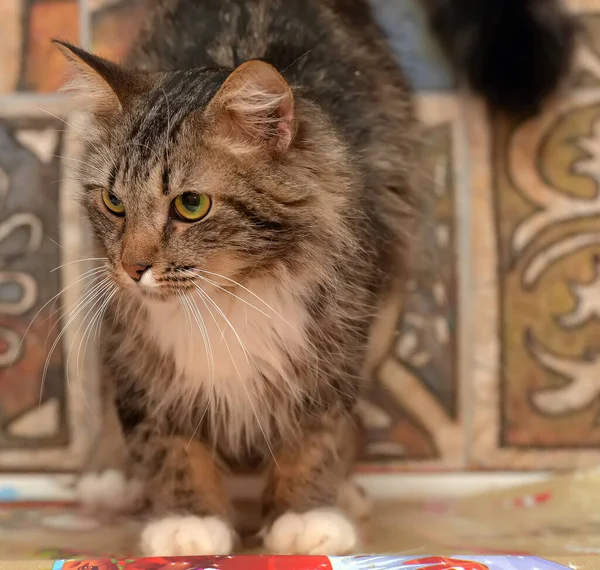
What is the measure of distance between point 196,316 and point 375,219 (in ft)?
1.25

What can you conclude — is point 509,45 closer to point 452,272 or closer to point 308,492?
point 452,272

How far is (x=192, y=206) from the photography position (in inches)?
39.9

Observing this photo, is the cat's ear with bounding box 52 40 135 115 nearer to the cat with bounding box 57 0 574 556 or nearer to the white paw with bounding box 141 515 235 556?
the cat with bounding box 57 0 574 556

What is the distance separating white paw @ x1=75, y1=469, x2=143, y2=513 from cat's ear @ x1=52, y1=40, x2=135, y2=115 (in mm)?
756

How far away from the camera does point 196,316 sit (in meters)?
1.08

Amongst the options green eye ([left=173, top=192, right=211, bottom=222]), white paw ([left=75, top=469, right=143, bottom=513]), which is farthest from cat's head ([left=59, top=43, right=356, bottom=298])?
white paw ([left=75, top=469, right=143, bottom=513])

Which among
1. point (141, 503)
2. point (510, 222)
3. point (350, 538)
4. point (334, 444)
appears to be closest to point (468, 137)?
point (510, 222)

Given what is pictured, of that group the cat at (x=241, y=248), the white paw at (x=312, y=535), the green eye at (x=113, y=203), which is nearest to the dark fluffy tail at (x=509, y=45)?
the cat at (x=241, y=248)

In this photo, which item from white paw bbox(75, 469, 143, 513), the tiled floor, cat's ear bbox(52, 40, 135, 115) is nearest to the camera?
cat's ear bbox(52, 40, 135, 115)

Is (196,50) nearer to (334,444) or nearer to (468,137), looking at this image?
(468,137)

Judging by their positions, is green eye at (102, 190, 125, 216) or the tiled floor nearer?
green eye at (102, 190, 125, 216)

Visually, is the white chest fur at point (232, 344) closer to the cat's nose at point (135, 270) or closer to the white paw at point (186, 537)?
the cat's nose at point (135, 270)

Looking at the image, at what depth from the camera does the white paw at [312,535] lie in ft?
3.69

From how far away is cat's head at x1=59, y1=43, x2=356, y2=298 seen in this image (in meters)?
1.01
